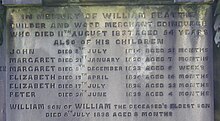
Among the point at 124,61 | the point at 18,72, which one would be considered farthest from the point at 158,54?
the point at 18,72

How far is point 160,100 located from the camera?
5895 mm

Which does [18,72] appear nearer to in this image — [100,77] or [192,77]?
[100,77]

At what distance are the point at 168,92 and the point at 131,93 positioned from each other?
16.9 inches

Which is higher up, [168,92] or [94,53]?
[94,53]

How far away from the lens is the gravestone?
5.89 m

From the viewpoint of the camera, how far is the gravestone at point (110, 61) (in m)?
5.89

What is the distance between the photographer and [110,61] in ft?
19.4

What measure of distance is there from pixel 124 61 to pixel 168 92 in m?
0.62

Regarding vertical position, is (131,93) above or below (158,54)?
below

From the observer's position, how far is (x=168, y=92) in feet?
19.3

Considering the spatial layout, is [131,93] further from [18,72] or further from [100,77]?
[18,72]

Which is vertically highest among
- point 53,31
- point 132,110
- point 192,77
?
point 53,31

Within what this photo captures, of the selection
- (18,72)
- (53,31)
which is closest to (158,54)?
(53,31)

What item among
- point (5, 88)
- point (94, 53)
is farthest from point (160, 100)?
point (5, 88)
